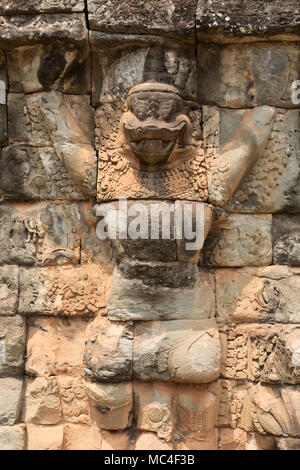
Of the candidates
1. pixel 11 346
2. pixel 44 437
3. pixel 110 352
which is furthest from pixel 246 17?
pixel 44 437

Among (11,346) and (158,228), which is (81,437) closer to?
(11,346)

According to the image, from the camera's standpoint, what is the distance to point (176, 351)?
12.5 feet

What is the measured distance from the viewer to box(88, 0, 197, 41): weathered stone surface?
3672 mm

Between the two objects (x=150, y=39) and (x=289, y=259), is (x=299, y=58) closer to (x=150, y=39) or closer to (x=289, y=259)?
(x=150, y=39)

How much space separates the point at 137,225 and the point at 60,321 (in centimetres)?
98

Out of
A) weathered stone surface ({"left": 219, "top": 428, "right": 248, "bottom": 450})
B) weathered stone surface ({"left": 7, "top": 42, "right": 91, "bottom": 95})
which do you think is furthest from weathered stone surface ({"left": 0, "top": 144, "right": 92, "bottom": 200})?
weathered stone surface ({"left": 219, "top": 428, "right": 248, "bottom": 450})

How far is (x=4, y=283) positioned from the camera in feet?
13.3

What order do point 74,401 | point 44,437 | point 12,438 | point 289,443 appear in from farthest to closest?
point 74,401, point 44,437, point 12,438, point 289,443

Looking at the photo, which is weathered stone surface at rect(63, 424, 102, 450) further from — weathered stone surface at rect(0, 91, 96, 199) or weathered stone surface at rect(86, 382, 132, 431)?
weathered stone surface at rect(0, 91, 96, 199)

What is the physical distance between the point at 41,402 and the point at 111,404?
0.56m

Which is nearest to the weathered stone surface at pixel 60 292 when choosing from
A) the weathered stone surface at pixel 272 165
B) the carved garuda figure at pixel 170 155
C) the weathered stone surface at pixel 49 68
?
the carved garuda figure at pixel 170 155

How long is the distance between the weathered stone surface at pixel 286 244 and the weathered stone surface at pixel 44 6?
206 centimetres

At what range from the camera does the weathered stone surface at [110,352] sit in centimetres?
378

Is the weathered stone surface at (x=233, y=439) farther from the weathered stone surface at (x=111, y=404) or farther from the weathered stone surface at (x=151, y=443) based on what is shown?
the weathered stone surface at (x=111, y=404)
